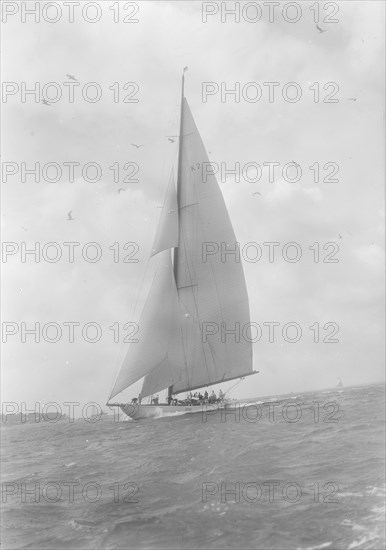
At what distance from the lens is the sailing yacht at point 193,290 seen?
1215 inches

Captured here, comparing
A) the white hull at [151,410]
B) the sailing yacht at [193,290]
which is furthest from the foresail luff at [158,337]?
the white hull at [151,410]

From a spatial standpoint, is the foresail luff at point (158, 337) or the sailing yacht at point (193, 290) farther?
the sailing yacht at point (193, 290)

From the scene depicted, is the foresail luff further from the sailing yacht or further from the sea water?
the sea water

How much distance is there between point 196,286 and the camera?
3206cm

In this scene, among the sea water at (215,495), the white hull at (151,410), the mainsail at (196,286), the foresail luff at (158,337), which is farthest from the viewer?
the white hull at (151,410)

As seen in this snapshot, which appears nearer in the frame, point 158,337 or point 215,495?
point 215,495

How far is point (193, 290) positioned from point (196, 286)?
35 centimetres

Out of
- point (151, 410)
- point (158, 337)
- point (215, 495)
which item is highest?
point (158, 337)

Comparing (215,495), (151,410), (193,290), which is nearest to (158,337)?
(193,290)

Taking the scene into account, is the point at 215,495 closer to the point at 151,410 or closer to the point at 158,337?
the point at 158,337

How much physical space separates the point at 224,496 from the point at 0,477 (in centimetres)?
874

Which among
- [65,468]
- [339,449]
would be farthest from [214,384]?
[339,449]

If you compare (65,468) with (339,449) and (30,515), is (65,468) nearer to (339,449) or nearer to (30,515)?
(30,515)

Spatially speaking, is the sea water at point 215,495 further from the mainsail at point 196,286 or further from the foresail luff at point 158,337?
the mainsail at point 196,286
